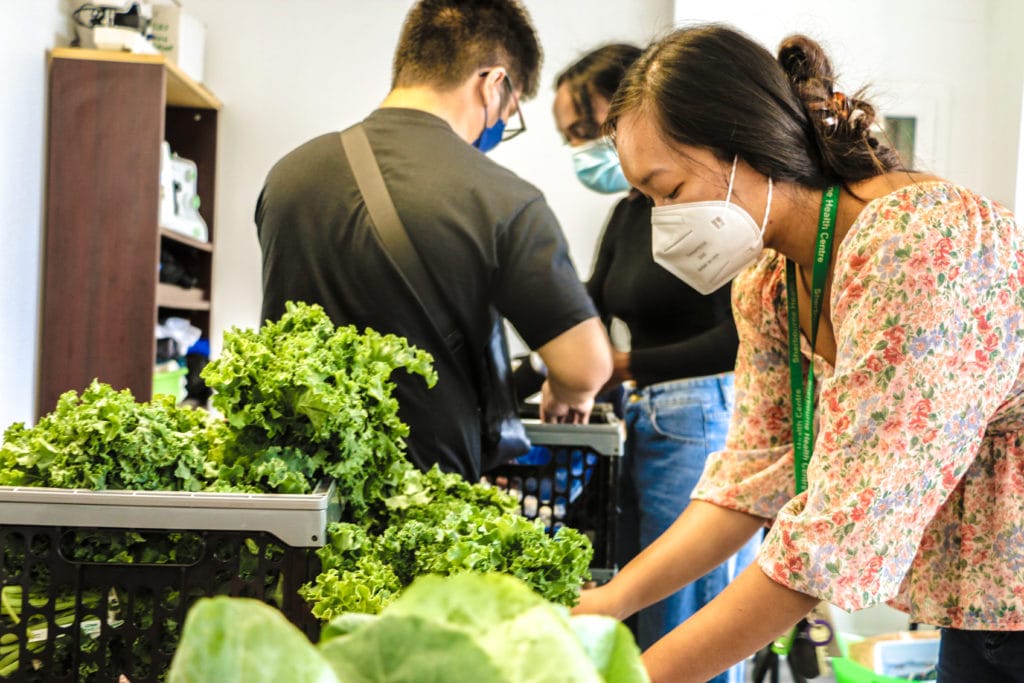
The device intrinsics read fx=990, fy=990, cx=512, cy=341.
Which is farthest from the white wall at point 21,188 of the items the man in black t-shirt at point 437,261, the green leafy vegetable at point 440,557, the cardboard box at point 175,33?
the green leafy vegetable at point 440,557

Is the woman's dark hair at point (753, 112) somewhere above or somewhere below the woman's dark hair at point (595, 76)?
below

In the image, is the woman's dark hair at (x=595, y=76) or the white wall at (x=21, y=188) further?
the white wall at (x=21, y=188)

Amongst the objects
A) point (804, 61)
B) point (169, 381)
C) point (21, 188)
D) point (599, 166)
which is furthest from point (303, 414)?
point (169, 381)

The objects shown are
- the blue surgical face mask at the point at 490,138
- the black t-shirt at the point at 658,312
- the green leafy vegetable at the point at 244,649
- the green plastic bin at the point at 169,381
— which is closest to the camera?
the green leafy vegetable at the point at 244,649

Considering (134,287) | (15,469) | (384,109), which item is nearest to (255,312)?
(134,287)

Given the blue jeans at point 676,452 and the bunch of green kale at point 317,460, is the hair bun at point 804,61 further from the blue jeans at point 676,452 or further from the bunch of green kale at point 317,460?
the blue jeans at point 676,452

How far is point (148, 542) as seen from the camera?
0.88 m

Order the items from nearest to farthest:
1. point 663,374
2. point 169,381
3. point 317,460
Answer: point 317,460, point 663,374, point 169,381

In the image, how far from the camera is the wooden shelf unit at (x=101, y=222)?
3.07m

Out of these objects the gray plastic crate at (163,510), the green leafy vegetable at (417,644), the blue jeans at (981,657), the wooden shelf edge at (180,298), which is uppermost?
the wooden shelf edge at (180,298)

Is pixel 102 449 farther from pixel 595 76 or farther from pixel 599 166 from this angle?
pixel 599 166

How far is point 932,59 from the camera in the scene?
3.73 m

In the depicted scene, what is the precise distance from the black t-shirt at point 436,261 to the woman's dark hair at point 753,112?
1.23 ft

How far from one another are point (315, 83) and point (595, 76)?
234 centimetres
